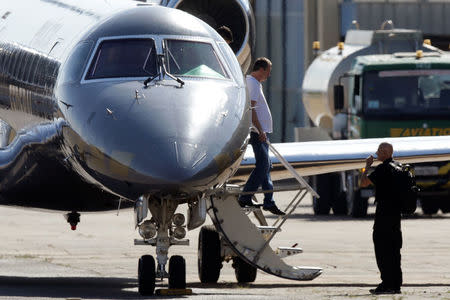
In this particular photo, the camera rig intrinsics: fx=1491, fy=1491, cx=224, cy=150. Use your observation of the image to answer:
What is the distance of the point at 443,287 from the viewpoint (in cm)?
1558

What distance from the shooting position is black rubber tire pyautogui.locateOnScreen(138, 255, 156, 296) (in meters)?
13.4

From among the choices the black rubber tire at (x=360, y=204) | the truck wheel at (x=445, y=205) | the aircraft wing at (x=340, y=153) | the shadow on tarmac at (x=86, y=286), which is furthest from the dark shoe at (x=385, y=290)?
the truck wheel at (x=445, y=205)

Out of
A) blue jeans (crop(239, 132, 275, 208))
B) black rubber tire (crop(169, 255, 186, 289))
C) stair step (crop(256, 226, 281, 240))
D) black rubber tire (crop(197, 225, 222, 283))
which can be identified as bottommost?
black rubber tire (crop(197, 225, 222, 283))

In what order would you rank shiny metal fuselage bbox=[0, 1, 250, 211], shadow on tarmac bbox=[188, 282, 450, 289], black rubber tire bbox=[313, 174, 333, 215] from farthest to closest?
black rubber tire bbox=[313, 174, 333, 215]
shadow on tarmac bbox=[188, 282, 450, 289]
shiny metal fuselage bbox=[0, 1, 250, 211]

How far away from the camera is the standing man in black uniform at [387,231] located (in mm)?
14656

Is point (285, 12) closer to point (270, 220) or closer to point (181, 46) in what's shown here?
point (270, 220)

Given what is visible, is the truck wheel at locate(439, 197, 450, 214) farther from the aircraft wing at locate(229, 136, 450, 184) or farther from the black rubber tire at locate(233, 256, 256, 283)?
the black rubber tire at locate(233, 256, 256, 283)

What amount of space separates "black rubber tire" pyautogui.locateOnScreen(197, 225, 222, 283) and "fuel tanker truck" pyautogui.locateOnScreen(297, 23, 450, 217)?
1288 centimetres

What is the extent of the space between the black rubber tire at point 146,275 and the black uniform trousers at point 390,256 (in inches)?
97.7

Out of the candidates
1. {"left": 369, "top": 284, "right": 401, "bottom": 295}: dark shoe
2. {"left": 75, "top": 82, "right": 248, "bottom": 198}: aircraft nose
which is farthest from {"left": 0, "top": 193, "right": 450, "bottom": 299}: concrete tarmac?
{"left": 75, "top": 82, "right": 248, "bottom": 198}: aircraft nose

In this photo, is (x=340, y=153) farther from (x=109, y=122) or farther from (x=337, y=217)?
(x=337, y=217)

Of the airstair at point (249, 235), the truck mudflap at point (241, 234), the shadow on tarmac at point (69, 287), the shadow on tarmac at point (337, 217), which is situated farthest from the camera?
the shadow on tarmac at point (337, 217)

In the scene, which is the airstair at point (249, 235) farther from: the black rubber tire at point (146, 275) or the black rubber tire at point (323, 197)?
the black rubber tire at point (323, 197)

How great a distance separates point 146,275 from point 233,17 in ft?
21.9
